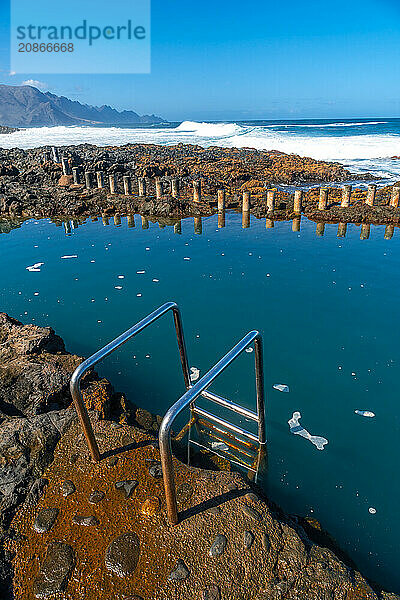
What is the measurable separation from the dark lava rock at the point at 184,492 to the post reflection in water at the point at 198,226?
1124cm

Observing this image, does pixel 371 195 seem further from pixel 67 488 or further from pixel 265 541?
pixel 67 488

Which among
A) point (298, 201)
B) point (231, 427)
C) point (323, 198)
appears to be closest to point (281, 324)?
point (231, 427)

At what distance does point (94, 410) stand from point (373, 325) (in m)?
5.97

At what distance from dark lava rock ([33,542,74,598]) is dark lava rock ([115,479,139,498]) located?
56 cm

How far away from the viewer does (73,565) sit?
8.45ft

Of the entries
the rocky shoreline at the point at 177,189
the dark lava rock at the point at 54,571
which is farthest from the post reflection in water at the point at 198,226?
the dark lava rock at the point at 54,571

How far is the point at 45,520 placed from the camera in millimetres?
2904

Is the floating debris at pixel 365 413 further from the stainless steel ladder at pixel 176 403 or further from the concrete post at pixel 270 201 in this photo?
the concrete post at pixel 270 201

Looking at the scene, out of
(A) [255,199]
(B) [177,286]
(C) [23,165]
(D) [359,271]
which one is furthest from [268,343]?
(C) [23,165]

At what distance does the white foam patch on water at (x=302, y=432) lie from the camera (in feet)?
16.0

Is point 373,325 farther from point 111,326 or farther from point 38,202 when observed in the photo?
point 38,202

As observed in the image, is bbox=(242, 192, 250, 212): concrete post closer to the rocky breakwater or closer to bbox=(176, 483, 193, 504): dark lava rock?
the rocky breakwater

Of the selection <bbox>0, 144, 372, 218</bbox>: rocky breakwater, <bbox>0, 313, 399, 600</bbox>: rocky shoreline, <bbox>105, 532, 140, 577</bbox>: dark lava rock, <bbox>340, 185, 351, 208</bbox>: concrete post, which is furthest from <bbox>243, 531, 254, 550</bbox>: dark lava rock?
<bbox>340, 185, 351, 208</bbox>: concrete post

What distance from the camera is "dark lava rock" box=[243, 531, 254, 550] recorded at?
2.65 m
